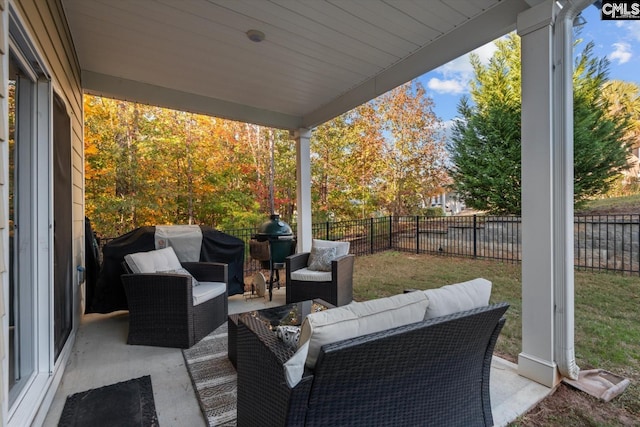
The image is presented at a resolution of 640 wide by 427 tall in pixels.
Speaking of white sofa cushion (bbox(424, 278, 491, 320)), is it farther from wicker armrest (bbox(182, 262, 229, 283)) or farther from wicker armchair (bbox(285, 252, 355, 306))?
wicker armrest (bbox(182, 262, 229, 283))

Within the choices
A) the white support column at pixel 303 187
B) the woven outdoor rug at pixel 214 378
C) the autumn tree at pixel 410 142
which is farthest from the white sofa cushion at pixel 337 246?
the autumn tree at pixel 410 142

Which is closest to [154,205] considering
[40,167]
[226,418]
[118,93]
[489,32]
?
[118,93]

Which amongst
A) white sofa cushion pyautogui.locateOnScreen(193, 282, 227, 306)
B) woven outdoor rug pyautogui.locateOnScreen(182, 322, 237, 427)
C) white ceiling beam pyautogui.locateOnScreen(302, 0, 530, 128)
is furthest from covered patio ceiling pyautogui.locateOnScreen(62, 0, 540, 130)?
woven outdoor rug pyautogui.locateOnScreen(182, 322, 237, 427)

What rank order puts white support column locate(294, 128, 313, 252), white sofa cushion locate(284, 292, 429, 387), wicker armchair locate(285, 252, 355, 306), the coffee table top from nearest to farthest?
white sofa cushion locate(284, 292, 429, 387) → the coffee table top → wicker armchair locate(285, 252, 355, 306) → white support column locate(294, 128, 313, 252)

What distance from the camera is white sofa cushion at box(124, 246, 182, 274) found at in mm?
2914

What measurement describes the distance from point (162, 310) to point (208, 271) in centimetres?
70

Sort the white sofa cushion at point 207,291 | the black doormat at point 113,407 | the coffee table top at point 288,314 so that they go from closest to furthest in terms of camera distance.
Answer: the black doormat at point 113,407
the coffee table top at point 288,314
the white sofa cushion at point 207,291

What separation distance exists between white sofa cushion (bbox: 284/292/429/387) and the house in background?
1.15m

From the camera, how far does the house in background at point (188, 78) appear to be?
1773mm

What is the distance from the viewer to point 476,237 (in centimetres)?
720

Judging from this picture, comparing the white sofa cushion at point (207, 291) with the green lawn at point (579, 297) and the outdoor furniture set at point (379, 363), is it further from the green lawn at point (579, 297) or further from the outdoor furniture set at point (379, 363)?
the green lawn at point (579, 297)

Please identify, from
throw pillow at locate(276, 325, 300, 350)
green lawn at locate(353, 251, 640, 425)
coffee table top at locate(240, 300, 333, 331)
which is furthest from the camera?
green lawn at locate(353, 251, 640, 425)

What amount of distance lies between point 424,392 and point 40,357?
2.36 metres

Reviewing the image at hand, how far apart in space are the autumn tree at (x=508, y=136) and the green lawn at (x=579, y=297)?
1.85 metres
